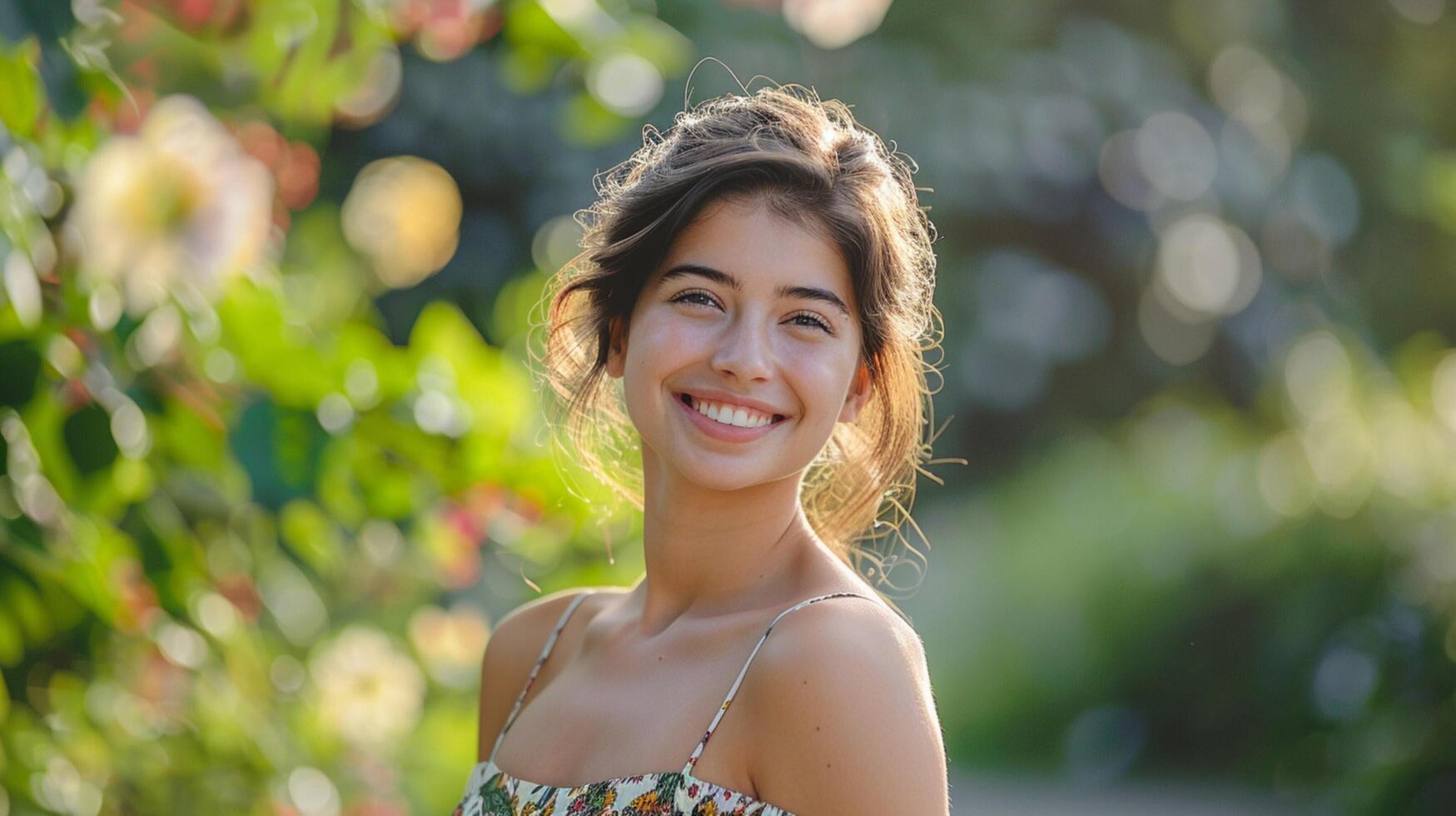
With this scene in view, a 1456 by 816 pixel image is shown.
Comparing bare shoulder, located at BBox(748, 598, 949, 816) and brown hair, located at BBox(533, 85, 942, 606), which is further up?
brown hair, located at BBox(533, 85, 942, 606)

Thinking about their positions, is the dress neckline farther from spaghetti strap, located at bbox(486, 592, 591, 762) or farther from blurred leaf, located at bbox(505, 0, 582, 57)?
blurred leaf, located at bbox(505, 0, 582, 57)

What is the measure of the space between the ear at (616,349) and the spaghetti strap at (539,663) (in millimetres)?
311

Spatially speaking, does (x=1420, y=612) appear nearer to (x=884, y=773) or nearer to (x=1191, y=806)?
(x=1191, y=806)

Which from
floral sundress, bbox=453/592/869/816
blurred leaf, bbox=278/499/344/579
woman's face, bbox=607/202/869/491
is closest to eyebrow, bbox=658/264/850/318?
woman's face, bbox=607/202/869/491

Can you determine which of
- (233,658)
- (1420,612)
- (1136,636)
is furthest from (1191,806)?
(233,658)

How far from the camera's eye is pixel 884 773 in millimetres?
1270

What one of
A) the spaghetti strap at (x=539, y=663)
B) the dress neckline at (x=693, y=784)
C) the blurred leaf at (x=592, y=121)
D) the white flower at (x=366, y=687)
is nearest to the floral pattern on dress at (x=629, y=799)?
the dress neckline at (x=693, y=784)

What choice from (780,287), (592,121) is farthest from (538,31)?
(780,287)

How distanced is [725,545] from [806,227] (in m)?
0.34

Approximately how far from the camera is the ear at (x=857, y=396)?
5.39ft

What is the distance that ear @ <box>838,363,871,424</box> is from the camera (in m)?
1.64

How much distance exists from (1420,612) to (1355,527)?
95cm

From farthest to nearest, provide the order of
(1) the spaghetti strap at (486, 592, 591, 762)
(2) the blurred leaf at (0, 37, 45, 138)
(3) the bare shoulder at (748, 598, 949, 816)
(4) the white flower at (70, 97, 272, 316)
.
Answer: (1) the spaghetti strap at (486, 592, 591, 762) → (4) the white flower at (70, 97, 272, 316) → (2) the blurred leaf at (0, 37, 45, 138) → (3) the bare shoulder at (748, 598, 949, 816)

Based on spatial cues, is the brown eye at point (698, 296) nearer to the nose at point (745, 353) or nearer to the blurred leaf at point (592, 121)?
the nose at point (745, 353)
